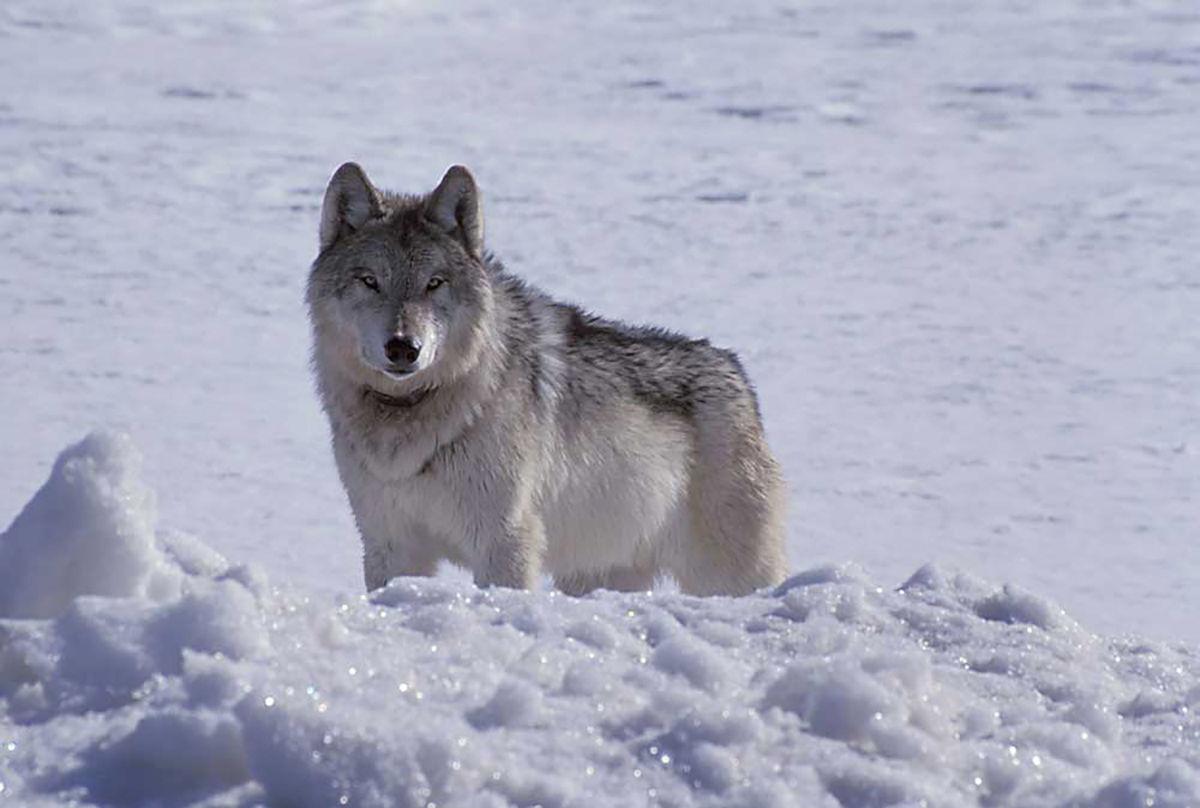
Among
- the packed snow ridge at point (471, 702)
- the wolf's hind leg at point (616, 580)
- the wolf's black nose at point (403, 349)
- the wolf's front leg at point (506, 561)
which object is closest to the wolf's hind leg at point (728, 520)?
the wolf's hind leg at point (616, 580)

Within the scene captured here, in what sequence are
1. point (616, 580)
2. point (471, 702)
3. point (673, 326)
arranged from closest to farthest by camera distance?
point (471, 702) < point (616, 580) < point (673, 326)

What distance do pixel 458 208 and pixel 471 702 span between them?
295 cm

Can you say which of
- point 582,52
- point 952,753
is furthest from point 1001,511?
point 582,52

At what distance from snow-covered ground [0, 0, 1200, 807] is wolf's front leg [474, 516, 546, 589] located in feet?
1.94

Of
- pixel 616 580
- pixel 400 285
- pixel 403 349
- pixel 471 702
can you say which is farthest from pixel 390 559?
pixel 471 702

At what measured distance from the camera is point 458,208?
19.9 feet

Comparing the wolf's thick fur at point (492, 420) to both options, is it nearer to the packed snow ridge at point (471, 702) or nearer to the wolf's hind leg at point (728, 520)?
the wolf's hind leg at point (728, 520)

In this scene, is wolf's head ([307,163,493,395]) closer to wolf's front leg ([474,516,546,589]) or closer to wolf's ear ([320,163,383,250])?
wolf's ear ([320,163,383,250])

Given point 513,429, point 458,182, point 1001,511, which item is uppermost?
point 458,182

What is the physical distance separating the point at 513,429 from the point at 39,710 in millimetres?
2807

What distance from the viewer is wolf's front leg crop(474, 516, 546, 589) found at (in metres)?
5.81

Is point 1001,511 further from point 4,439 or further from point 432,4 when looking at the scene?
point 432,4

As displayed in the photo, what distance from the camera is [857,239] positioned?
13328 mm

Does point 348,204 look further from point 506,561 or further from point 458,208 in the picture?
point 506,561
